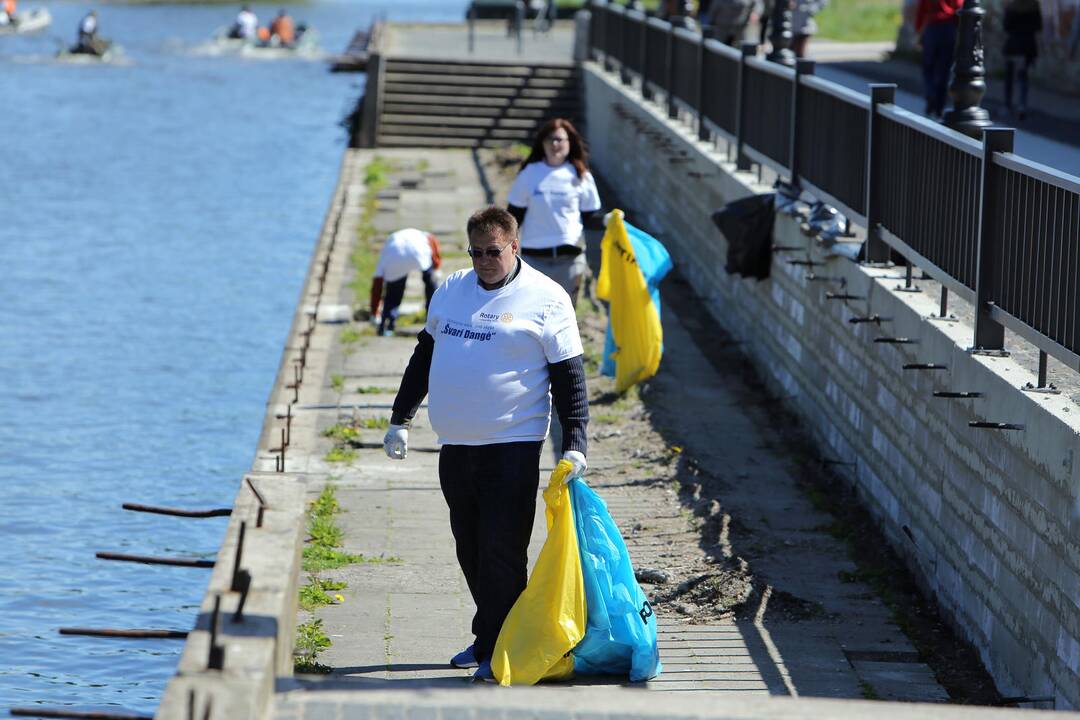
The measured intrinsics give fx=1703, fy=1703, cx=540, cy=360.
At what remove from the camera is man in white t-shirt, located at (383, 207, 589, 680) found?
6.90 meters

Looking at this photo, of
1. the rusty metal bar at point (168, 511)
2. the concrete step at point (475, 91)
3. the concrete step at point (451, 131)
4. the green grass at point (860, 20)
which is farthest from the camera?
the green grass at point (860, 20)

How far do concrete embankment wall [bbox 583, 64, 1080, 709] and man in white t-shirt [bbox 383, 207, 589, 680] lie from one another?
1939 millimetres

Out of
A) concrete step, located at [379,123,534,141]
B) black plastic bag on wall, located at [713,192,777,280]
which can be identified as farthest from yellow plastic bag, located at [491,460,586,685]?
concrete step, located at [379,123,534,141]

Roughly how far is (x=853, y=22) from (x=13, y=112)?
2193 cm

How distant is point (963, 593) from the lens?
26.5 ft

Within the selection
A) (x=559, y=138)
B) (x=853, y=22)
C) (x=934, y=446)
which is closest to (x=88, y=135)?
(x=853, y=22)

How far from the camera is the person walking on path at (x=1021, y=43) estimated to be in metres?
20.3

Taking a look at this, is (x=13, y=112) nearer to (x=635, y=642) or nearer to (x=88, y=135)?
(x=88, y=135)

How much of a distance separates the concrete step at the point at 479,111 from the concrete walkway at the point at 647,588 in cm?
1714

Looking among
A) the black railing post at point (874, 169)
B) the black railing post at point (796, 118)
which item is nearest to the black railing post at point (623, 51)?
the black railing post at point (796, 118)

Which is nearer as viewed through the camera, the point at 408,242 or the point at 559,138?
the point at 559,138

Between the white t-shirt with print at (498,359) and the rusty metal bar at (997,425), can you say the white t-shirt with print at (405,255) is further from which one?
the white t-shirt with print at (498,359)

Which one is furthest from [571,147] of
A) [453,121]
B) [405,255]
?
[453,121]

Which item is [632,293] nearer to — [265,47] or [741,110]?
[741,110]
